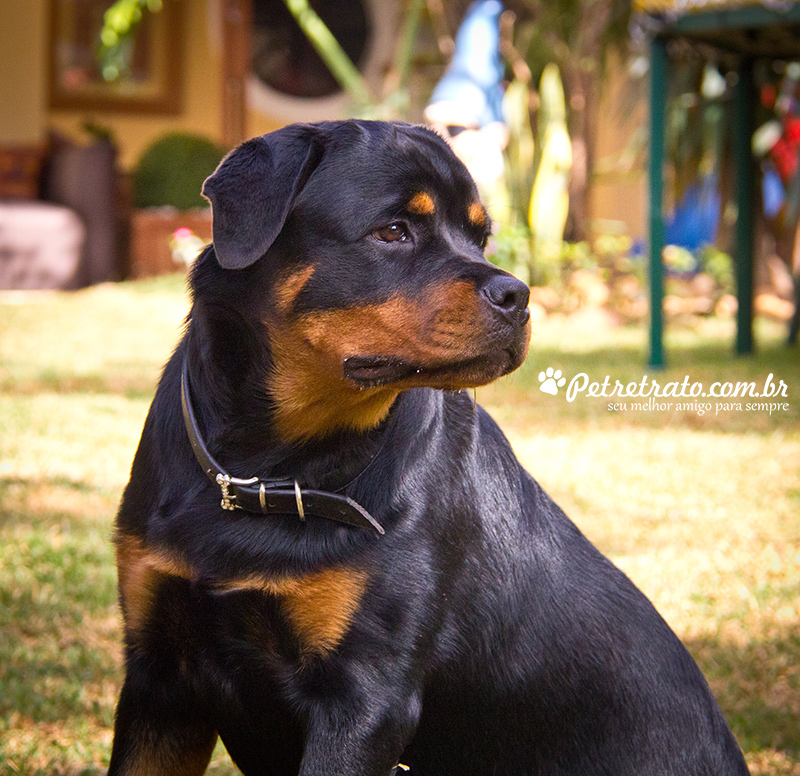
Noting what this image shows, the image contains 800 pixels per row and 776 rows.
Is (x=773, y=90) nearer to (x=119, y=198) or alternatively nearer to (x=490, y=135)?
(x=490, y=135)

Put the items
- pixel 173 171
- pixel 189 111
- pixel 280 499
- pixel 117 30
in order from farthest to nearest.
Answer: pixel 189 111 → pixel 173 171 → pixel 117 30 → pixel 280 499

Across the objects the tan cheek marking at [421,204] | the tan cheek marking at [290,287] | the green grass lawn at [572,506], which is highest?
the tan cheek marking at [421,204]

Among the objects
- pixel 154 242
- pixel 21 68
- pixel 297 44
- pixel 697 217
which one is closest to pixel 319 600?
pixel 154 242

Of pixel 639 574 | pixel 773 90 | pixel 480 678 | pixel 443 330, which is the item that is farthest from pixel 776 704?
pixel 773 90

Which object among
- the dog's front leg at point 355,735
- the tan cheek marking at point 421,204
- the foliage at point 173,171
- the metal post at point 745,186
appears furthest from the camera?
the foliage at point 173,171

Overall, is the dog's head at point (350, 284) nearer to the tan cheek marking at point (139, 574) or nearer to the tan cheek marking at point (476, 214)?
the tan cheek marking at point (476, 214)

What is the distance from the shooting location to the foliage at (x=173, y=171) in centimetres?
1155

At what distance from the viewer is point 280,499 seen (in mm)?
1860

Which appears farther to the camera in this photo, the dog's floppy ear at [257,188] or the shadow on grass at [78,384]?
the shadow on grass at [78,384]

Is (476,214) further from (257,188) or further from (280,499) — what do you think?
(280,499)

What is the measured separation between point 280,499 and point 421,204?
0.64 m

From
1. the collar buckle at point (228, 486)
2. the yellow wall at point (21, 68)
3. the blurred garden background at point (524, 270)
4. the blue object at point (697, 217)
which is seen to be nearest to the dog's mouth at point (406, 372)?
the collar buckle at point (228, 486)

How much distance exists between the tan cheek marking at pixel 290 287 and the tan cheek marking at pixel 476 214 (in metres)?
0.41

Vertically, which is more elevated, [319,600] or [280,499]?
[280,499]
